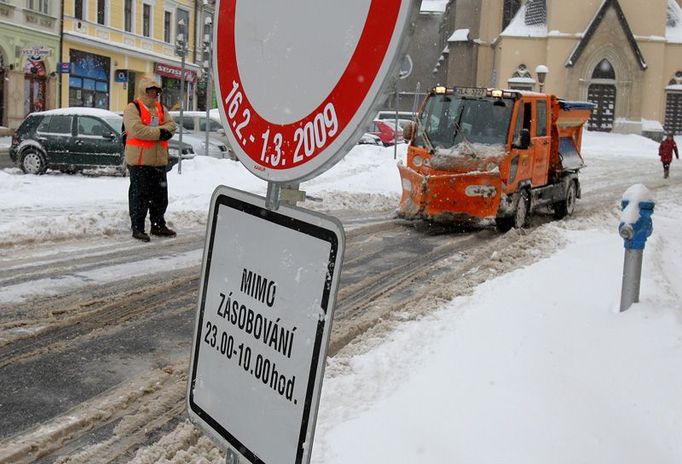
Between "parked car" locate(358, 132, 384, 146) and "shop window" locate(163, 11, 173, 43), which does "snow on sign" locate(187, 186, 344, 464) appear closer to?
"parked car" locate(358, 132, 384, 146)

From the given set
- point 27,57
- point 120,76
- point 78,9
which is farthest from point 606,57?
point 27,57

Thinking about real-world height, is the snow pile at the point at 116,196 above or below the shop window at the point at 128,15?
below

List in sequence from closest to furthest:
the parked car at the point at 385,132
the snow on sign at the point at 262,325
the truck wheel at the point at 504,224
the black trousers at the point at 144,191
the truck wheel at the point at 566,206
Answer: the snow on sign at the point at 262,325 < the black trousers at the point at 144,191 < the truck wheel at the point at 504,224 < the truck wheel at the point at 566,206 < the parked car at the point at 385,132

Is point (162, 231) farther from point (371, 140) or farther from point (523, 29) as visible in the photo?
point (523, 29)

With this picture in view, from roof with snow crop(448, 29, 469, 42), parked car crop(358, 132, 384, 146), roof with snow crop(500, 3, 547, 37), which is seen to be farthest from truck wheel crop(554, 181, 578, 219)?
roof with snow crop(448, 29, 469, 42)

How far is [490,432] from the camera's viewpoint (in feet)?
14.0

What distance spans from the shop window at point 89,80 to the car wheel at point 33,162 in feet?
61.7

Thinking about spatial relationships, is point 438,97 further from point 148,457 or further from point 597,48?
point 597,48

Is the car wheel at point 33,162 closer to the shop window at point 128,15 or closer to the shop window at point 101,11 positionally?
the shop window at point 101,11

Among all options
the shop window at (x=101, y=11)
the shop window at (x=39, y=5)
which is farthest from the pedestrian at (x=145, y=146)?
the shop window at (x=101, y=11)

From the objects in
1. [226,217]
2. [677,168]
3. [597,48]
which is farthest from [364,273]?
[597,48]

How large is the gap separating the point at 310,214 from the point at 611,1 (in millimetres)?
→ 53215

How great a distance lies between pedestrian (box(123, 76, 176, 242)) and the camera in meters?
10.1

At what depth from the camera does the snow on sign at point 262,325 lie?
68.7 inches
